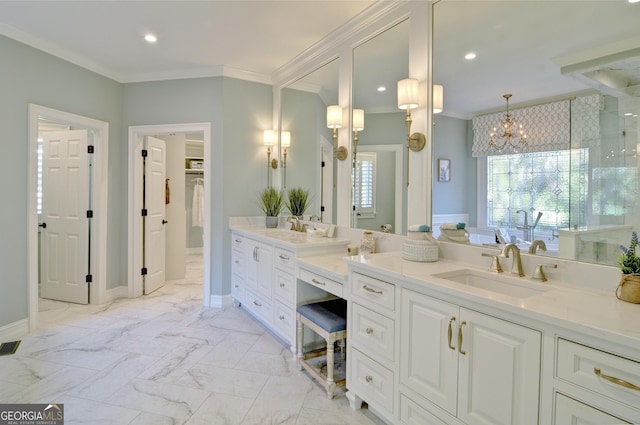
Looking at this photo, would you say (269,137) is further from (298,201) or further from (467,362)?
(467,362)

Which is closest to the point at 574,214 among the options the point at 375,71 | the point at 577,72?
the point at 577,72

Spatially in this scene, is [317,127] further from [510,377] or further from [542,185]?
[510,377]

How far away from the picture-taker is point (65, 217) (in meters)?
4.11

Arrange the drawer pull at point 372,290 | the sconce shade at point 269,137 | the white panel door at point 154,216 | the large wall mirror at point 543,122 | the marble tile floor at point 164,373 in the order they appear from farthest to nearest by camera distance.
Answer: the white panel door at point 154,216
the sconce shade at point 269,137
the marble tile floor at point 164,373
the drawer pull at point 372,290
the large wall mirror at point 543,122

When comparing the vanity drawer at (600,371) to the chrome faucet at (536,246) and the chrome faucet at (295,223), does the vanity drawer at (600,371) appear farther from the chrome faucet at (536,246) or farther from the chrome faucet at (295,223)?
the chrome faucet at (295,223)

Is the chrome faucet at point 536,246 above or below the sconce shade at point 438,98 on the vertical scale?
below

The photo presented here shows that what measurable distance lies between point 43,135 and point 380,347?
4.82m

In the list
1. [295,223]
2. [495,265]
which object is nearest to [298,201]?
[295,223]

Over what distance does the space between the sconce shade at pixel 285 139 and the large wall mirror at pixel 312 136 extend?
39 millimetres

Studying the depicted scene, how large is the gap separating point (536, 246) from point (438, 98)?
1113 mm

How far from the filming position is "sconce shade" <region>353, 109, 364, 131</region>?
286 centimetres

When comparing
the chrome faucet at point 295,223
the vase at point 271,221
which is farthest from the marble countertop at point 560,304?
the vase at point 271,221

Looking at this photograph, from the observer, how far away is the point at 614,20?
1.47 m

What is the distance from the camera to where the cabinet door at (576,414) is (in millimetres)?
1028
